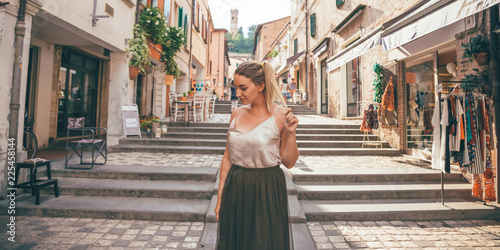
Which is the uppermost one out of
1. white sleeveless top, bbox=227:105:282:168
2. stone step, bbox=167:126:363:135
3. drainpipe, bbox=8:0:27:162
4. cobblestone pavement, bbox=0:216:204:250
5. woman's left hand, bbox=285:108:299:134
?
drainpipe, bbox=8:0:27:162

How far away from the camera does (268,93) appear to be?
145 centimetres

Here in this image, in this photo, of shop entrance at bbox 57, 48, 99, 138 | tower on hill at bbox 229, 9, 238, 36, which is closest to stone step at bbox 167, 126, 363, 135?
shop entrance at bbox 57, 48, 99, 138

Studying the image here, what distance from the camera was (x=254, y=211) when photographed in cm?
140

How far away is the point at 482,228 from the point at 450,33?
3.81 m

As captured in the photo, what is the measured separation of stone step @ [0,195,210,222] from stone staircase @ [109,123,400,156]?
121 inches

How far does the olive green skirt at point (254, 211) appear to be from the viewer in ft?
4.54

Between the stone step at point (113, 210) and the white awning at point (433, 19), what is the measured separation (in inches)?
191

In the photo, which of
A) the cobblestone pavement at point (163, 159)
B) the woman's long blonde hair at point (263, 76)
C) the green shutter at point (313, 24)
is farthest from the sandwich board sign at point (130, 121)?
Result: the green shutter at point (313, 24)

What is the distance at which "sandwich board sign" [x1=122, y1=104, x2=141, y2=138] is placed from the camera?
7.30 m

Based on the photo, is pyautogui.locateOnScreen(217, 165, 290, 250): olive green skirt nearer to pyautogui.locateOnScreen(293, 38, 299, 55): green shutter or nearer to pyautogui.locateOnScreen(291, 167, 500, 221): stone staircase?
pyautogui.locateOnScreen(291, 167, 500, 221): stone staircase

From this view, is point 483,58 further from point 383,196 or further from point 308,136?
point 308,136

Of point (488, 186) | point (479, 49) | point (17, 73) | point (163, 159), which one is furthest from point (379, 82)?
point (17, 73)

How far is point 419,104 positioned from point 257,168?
22.1ft

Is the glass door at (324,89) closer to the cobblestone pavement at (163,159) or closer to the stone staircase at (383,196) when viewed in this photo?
the stone staircase at (383,196)
